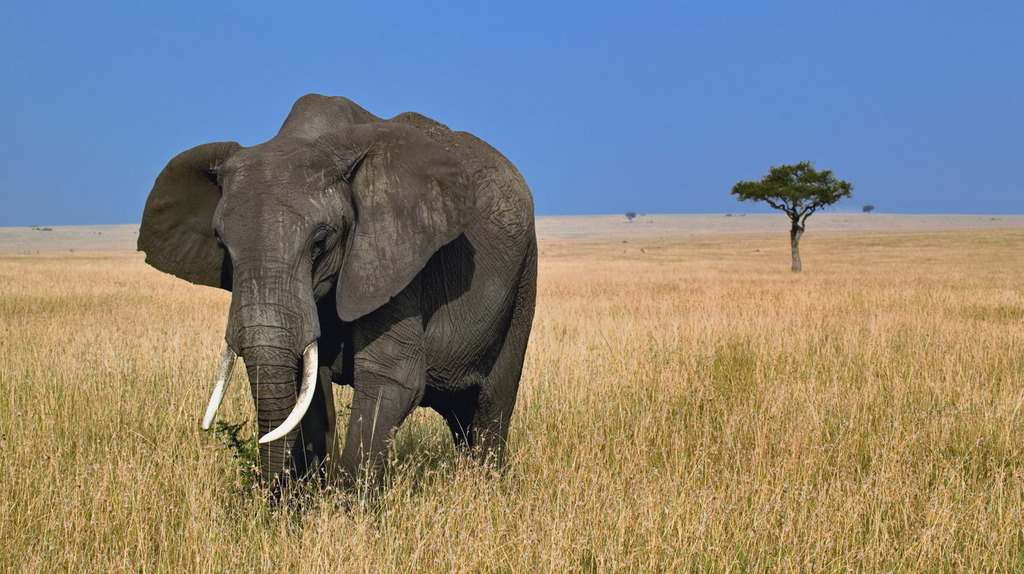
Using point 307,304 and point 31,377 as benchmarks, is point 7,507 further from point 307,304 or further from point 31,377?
point 31,377

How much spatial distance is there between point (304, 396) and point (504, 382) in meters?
1.85

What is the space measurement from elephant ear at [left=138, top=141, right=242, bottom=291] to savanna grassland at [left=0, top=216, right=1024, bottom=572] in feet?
3.78

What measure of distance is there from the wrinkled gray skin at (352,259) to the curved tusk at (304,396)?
0.06 m

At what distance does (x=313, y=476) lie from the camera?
434cm

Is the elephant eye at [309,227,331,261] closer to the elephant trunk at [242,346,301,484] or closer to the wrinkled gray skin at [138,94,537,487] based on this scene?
the wrinkled gray skin at [138,94,537,487]

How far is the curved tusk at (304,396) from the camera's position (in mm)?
3730

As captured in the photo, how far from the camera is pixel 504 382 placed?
5.39 m

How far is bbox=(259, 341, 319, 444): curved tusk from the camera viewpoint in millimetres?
3730

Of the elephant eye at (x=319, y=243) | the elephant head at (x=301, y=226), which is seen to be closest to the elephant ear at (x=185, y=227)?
the elephant head at (x=301, y=226)

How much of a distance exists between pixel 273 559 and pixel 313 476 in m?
0.51

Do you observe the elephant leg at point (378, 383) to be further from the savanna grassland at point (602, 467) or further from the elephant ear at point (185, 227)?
the elephant ear at point (185, 227)

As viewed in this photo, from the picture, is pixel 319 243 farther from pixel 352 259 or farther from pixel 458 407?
pixel 458 407

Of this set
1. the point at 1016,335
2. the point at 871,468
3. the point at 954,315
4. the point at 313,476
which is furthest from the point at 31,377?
the point at 954,315

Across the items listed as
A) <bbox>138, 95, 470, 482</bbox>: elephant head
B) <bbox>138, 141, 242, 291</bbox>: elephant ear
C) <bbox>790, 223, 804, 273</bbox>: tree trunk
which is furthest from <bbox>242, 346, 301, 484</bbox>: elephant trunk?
<bbox>790, 223, 804, 273</bbox>: tree trunk
